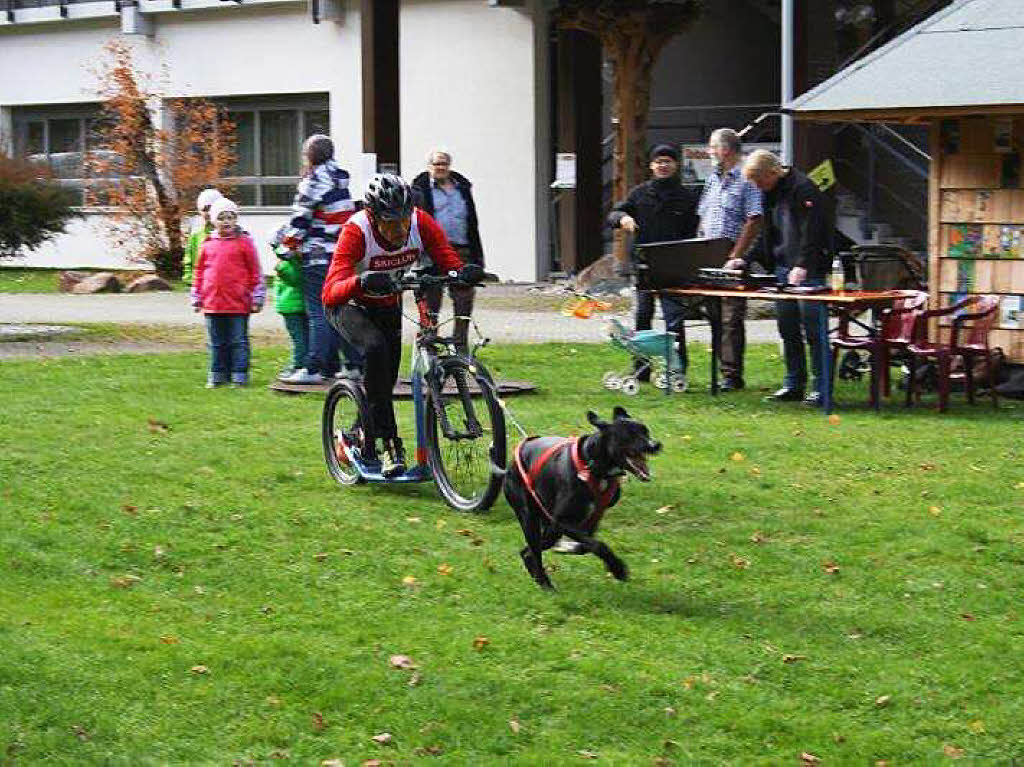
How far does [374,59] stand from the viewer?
29609 mm

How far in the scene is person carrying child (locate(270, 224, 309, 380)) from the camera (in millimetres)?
15229

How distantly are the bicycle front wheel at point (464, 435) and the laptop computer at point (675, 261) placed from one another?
440 centimetres

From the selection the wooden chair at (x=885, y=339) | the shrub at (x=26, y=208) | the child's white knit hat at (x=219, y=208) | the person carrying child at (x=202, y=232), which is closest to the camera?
the wooden chair at (x=885, y=339)

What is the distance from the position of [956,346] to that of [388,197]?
543cm

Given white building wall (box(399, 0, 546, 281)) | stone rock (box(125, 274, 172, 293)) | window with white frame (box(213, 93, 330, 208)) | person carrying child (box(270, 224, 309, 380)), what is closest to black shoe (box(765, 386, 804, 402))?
person carrying child (box(270, 224, 309, 380))

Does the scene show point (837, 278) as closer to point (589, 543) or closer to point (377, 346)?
point (377, 346)

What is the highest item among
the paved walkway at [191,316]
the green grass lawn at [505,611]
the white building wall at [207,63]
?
the white building wall at [207,63]

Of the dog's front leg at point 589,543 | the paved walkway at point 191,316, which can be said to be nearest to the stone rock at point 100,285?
the paved walkway at point 191,316

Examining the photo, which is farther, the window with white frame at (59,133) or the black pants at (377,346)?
the window with white frame at (59,133)

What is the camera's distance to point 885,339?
47.0ft

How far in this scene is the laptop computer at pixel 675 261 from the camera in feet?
47.4

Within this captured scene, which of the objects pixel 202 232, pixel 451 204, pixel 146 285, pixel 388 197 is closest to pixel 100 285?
pixel 146 285

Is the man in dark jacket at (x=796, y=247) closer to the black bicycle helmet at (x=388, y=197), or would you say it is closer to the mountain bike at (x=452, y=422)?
the mountain bike at (x=452, y=422)

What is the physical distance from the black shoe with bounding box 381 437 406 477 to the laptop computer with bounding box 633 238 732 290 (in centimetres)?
417
